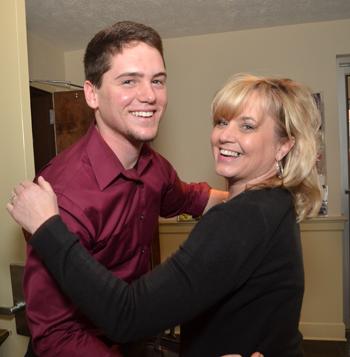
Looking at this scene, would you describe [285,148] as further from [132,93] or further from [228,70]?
[228,70]

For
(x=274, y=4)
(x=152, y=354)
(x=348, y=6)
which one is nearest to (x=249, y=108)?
(x=152, y=354)

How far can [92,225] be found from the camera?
1.04m

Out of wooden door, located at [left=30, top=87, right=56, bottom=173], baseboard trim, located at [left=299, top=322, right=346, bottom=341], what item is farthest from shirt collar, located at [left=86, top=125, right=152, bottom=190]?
baseboard trim, located at [left=299, top=322, right=346, bottom=341]

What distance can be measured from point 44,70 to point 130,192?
2.46 meters

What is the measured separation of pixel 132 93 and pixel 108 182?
0.93 feet

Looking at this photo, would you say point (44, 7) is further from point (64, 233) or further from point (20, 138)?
point (64, 233)

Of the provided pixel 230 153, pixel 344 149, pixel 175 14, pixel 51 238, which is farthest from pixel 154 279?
pixel 344 149

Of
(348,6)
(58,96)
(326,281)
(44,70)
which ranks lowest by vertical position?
(326,281)

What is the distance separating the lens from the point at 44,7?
2.54 metres

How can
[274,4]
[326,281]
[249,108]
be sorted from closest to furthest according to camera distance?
[249,108] → [274,4] → [326,281]

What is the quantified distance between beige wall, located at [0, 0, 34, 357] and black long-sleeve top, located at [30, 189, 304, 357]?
41 cm

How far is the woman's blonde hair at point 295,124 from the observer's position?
108cm

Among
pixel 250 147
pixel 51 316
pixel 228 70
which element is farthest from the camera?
pixel 228 70

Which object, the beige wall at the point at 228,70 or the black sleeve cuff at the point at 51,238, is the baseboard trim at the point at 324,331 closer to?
the beige wall at the point at 228,70
